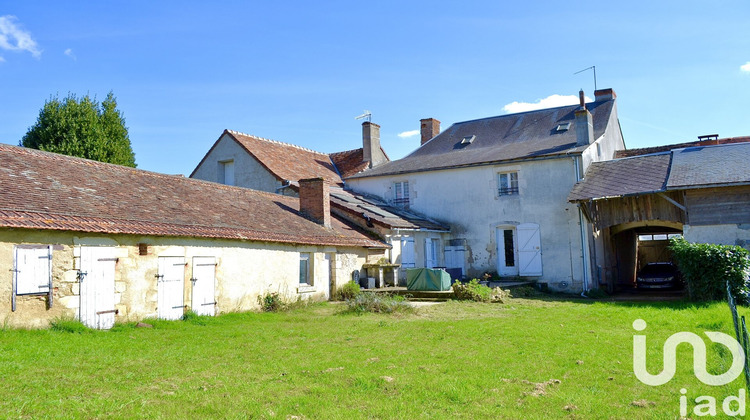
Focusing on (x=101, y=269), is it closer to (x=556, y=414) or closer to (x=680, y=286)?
(x=556, y=414)

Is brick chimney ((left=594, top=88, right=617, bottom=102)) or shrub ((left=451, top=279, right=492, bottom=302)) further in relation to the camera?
brick chimney ((left=594, top=88, right=617, bottom=102))

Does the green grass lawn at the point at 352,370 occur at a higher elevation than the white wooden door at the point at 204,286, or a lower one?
lower

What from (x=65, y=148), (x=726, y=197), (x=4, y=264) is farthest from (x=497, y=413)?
(x=65, y=148)

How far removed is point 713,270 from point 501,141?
11754 mm

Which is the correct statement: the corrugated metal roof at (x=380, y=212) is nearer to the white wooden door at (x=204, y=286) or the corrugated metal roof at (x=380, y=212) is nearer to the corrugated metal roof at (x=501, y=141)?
the corrugated metal roof at (x=501, y=141)

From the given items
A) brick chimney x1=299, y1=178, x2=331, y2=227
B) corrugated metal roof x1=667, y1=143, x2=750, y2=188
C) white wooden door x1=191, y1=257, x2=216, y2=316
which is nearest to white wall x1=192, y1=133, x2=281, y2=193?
brick chimney x1=299, y1=178, x2=331, y2=227

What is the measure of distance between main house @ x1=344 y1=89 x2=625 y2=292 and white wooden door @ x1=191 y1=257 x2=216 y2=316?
29.1ft

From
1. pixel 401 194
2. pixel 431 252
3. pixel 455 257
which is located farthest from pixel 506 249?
pixel 401 194

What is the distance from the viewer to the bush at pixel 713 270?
14.4 metres

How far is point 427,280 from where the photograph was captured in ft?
57.1

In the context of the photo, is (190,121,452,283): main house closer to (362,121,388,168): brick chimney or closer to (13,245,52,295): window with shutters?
(362,121,388,168): brick chimney

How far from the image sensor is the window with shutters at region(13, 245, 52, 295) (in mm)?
9656

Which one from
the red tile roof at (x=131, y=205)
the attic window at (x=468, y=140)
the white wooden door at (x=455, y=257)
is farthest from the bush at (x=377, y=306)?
the attic window at (x=468, y=140)

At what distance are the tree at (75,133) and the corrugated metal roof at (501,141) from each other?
13.4 m
